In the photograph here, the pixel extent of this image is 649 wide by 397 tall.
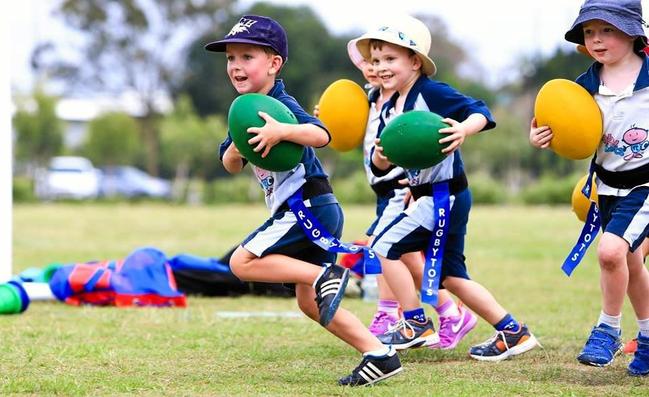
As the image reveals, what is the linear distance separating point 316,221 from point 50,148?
41111 mm

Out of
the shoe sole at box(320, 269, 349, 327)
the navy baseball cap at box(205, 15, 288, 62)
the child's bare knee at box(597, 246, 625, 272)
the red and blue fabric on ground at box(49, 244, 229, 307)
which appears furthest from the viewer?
the red and blue fabric on ground at box(49, 244, 229, 307)

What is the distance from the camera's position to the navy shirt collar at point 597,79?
5.14m

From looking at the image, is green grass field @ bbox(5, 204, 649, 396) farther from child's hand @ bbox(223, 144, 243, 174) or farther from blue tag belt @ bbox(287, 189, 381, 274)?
child's hand @ bbox(223, 144, 243, 174)

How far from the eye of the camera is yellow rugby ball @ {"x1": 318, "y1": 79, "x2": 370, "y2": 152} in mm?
6430

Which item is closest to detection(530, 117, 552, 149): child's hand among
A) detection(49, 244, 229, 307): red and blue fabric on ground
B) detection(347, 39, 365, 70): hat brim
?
detection(347, 39, 365, 70): hat brim

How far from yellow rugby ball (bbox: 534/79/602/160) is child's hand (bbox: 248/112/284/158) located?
1470 mm

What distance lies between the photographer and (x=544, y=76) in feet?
161

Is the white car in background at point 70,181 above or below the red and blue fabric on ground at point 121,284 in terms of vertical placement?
below

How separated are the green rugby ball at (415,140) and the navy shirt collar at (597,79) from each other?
2.74 ft

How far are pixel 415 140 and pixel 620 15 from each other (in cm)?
119

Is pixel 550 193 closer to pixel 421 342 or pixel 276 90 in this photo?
pixel 421 342

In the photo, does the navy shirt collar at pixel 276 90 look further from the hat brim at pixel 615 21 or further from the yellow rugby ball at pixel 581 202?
the yellow rugby ball at pixel 581 202

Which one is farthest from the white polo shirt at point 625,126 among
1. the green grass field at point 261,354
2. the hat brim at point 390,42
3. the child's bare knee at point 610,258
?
the green grass field at point 261,354

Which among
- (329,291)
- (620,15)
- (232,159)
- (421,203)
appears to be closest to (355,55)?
(421,203)
